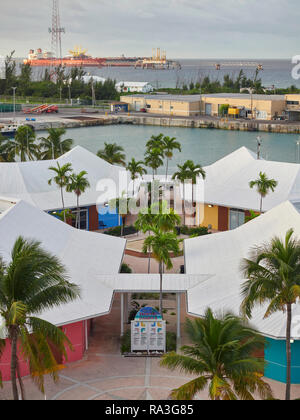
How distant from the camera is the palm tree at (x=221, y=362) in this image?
45.4 ft

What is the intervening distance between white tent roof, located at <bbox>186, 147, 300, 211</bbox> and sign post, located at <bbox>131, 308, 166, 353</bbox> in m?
16.4

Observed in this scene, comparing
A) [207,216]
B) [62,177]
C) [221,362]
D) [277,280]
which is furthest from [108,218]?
[221,362]

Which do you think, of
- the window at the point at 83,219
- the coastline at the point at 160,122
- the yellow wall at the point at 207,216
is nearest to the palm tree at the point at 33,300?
the window at the point at 83,219

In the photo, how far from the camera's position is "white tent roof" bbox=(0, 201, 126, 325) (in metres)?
22.4

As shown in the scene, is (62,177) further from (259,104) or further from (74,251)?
(259,104)

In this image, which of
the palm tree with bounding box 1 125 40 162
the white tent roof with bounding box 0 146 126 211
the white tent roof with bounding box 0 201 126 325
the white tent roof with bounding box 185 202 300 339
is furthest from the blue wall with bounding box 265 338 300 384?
the palm tree with bounding box 1 125 40 162

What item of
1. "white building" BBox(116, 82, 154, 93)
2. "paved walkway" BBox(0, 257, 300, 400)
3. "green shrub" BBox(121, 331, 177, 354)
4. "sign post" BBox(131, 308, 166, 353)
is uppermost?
"white building" BBox(116, 82, 154, 93)

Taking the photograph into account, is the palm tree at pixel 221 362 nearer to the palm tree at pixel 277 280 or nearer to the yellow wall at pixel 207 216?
the palm tree at pixel 277 280

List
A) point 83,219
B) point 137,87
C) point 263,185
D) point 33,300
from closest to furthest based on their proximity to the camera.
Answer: point 33,300
point 263,185
point 83,219
point 137,87

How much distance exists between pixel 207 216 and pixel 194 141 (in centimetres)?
5037

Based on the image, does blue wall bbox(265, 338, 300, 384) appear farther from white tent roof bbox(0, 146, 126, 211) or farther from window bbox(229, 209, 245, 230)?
white tent roof bbox(0, 146, 126, 211)

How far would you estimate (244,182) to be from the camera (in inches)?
1599
